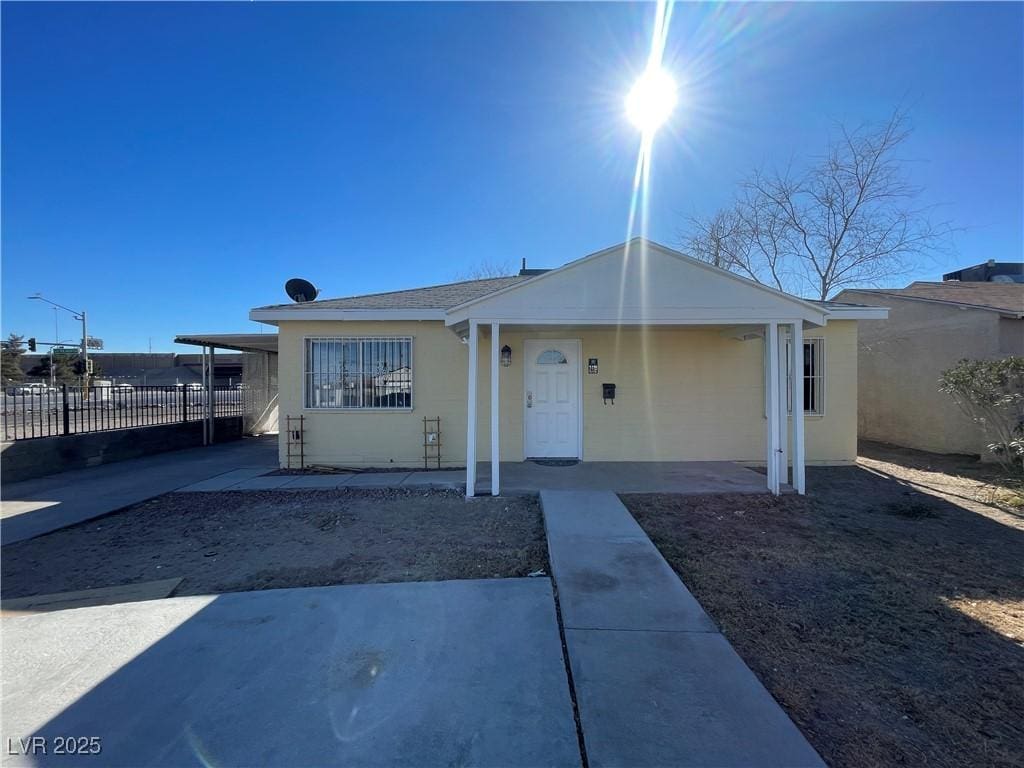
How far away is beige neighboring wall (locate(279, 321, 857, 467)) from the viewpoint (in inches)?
311

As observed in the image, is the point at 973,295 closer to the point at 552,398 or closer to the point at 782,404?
the point at 782,404

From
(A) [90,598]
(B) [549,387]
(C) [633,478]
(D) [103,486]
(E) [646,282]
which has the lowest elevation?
(A) [90,598]

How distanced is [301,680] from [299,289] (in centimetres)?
915

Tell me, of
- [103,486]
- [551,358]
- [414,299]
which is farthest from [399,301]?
[103,486]

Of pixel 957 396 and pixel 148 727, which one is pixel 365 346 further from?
pixel 957 396

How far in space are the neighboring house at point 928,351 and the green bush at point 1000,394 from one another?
1736mm

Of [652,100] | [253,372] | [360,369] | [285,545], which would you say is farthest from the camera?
[253,372]

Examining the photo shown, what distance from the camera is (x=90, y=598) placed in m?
3.53

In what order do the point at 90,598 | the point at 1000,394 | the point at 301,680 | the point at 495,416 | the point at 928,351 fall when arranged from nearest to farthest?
the point at 301,680 → the point at 90,598 → the point at 495,416 → the point at 1000,394 → the point at 928,351

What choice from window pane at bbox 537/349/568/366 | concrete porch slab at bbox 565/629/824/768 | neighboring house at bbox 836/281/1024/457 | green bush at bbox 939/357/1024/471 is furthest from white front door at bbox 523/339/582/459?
neighboring house at bbox 836/281/1024/457

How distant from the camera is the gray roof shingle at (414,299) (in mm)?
7758

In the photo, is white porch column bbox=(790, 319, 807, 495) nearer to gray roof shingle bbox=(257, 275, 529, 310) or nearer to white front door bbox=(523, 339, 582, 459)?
white front door bbox=(523, 339, 582, 459)

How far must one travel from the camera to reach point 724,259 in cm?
1536

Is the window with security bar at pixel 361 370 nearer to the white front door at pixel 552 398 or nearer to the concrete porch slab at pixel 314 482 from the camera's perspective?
the concrete porch slab at pixel 314 482
